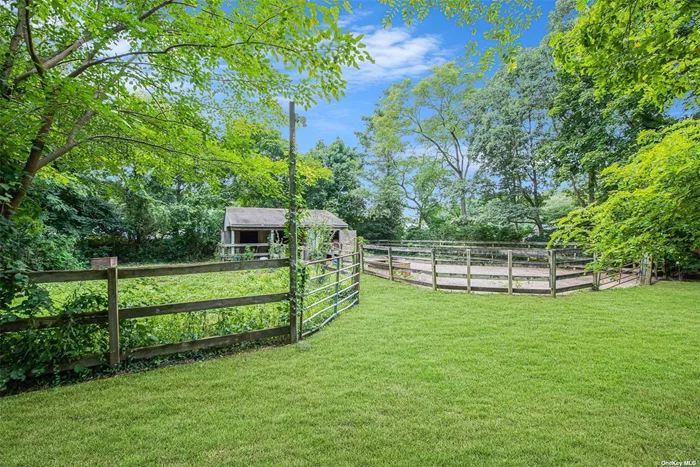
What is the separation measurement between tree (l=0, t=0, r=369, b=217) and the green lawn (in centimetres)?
214

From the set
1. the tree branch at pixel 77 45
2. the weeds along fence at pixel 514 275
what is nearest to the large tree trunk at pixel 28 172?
the tree branch at pixel 77 45

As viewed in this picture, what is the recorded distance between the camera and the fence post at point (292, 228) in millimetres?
4480

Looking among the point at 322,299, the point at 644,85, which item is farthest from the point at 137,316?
the point at 644,85

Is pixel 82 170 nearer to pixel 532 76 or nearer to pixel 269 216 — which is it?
pixel 269 216

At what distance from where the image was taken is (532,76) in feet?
54.5

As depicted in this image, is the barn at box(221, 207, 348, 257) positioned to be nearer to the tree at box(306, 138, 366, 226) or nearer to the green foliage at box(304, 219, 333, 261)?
the tree at box(306, 138, 366, 226)

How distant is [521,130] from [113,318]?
1947 cm

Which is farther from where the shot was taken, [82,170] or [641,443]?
[82,170]

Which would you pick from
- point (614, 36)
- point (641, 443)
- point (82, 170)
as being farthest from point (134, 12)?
point (641, 443)

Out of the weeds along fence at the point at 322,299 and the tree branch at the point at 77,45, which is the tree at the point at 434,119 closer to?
the weeds along fence at the point at 322,299

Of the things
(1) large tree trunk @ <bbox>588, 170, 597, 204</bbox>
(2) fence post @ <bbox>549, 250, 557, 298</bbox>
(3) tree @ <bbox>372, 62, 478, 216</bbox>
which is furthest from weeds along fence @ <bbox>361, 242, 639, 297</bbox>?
(3) tree @ <bbox>372, 62, 478, 216</bbox>

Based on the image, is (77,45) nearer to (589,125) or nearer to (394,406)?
(394,406)

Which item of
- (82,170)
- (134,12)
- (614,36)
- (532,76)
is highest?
(532,76)

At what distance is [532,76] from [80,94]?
1955 centimetres
